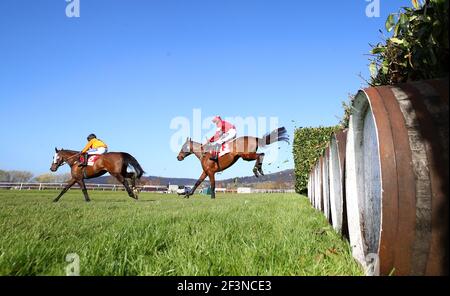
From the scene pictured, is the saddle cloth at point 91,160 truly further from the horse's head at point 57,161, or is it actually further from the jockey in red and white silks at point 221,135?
the jockey in red and white silks at point 221,135

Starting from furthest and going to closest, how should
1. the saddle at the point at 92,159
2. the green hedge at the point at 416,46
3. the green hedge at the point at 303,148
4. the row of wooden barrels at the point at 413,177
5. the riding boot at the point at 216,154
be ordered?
the green hedge at the point at 303,148, the riding boot at the point at 216,154, the saddle at the point at 92,159, the green hedge at the point at 416,46, the row of wooden barrels at the point at 413,177

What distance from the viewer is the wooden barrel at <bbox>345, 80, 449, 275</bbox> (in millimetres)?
1546

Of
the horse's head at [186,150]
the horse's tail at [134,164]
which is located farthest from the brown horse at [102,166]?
the horse's head at [186,150]

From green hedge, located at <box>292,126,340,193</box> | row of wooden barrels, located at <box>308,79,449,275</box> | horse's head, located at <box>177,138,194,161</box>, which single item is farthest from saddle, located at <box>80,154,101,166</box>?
row of wooden barrels, located at <box>308,79,449,275</box>

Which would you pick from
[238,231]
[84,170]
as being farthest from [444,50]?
[84,170]

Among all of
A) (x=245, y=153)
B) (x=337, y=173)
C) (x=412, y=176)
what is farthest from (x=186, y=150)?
(x=412, y=176)

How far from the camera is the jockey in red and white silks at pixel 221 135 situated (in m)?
15.6

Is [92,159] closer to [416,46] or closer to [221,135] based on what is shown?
[221,135]

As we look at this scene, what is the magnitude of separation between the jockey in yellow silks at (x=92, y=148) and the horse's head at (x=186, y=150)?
10.3ft

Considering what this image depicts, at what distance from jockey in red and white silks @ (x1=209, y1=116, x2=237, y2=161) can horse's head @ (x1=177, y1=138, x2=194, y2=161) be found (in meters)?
1.07

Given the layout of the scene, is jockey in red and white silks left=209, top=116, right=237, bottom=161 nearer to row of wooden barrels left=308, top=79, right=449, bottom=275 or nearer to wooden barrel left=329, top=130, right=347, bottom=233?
wooden barrel left=329, top=130, right=347, bottom=233

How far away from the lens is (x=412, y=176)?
1.62m

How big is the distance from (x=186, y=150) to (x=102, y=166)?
143 inches

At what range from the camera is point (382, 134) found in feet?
5.68
